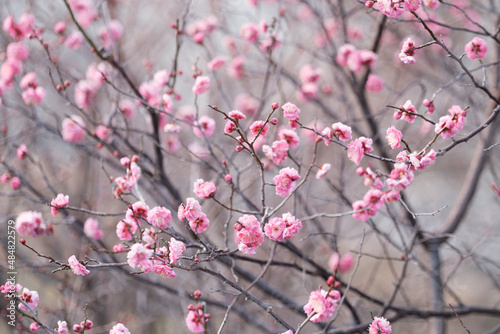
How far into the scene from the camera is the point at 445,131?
2158 mm

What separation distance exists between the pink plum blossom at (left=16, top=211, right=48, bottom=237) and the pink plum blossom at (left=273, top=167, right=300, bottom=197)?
1663 millimetres

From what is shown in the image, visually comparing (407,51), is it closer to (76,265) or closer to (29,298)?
(76,265)

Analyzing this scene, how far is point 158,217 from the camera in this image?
2.13 m

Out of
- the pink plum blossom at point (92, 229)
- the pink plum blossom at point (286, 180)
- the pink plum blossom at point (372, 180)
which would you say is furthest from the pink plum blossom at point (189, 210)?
the pink plum blossom at point (92, 229)

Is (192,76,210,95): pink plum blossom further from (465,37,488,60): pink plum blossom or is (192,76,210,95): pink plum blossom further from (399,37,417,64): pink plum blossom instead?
(465,37,488,60): pink plum blossom

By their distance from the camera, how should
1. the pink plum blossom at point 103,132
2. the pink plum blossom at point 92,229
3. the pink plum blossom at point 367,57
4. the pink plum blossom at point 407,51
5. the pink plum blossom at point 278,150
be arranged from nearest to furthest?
the pink plum blossom at point 407,51 < the pink plum blossom at point 278,150 < the pink plum blossom at point 92,229 < the pink plum blossom at point 103,132 < the pink plum blossom at point 367,57

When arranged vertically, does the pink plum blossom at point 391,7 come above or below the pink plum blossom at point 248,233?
above

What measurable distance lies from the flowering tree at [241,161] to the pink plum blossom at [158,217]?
0.4 inches

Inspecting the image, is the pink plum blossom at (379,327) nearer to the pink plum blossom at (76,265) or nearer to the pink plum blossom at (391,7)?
the pink plum blossom at (76,265)

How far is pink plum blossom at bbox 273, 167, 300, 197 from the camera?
225 centimetres

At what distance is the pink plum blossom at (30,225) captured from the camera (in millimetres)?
2906

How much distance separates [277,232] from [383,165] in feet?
6.37

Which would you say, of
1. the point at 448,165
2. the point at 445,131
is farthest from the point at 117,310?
the point at 448,165

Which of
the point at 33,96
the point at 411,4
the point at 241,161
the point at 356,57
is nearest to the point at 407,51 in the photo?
the point at 411,4
